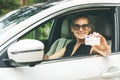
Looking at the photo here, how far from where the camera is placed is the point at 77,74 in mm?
3598

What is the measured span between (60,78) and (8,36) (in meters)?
0.54

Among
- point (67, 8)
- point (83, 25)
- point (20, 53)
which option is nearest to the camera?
point (20, 53)

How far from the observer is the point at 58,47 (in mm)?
4047

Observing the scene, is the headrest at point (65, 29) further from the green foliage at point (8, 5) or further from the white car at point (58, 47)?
the green foliage at point (8, 5)

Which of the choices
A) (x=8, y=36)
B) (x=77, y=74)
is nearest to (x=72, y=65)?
(x=77, y=74)

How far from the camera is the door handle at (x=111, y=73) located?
3672 millimetres

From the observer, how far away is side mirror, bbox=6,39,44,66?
3.22 m

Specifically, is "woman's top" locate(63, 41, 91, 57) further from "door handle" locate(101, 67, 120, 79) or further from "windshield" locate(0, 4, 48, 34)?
"windshield" locate(0, 4, 48, 34)

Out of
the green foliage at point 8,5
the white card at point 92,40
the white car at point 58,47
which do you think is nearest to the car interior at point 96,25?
the white car at point 58,47

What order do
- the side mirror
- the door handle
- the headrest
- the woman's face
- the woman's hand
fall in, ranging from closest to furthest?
1. the side mirror
2. the door handle
3. the woman's hand
4. the woman's face
5. the headrest

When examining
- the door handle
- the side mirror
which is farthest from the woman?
the side mirror

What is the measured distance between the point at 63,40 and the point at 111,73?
0.69m

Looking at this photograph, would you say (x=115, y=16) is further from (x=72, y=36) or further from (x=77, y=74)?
(x=77, y=74)

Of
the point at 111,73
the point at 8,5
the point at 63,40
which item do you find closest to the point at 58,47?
the point at 63,40
